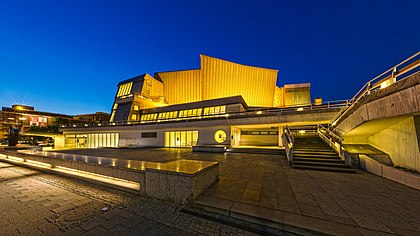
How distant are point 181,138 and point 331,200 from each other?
64.4 ft

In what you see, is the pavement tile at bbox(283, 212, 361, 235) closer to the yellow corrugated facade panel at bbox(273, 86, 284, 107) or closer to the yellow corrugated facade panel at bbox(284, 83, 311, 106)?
the yellow corrugated facade panel at bbox(284, 83, 311, 106)

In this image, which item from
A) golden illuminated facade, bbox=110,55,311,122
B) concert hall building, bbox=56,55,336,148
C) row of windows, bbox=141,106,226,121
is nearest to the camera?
concert hall building, bbox=56,55,336,148

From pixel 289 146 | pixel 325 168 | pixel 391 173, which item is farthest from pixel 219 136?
pixel 391 173

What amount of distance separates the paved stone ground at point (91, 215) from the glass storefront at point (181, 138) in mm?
15889

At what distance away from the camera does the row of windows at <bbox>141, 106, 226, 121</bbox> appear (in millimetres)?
22923

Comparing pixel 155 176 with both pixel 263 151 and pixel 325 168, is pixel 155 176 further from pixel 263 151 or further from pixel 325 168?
pixel 263 151

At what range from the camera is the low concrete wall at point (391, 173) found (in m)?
4.85

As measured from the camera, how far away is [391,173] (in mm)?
5723

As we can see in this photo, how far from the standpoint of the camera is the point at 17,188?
5391 mm

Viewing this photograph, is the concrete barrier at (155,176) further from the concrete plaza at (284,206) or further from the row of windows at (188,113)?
the row of windows at (188,113)

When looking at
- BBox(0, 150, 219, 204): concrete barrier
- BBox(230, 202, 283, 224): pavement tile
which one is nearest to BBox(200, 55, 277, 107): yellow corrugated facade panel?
BBox(0, 150, 219, 204): concrete barrier

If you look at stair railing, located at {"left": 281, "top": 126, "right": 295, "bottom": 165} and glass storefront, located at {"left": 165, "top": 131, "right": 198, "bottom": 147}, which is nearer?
stair railing, located at {"left": 281, "top": 126, "right": 295, "bottom": 165}

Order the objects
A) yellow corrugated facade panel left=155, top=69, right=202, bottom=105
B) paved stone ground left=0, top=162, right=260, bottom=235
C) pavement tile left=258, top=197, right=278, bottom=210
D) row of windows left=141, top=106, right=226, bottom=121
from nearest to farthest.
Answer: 1. paved stone ground left=0, top=162, right=260, bottom=235
2. pavement tile left=258, top=197, right=278, bottom=210
3. row of windows left=141, top=106, right=226, bottom=121
4. yellow corrugated facade panel left=155, top=69, right=202, bottom=105

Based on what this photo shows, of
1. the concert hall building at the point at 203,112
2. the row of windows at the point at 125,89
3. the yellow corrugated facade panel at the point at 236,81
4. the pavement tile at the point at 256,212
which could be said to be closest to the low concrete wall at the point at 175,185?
the pavement tile at the point at 256,212
